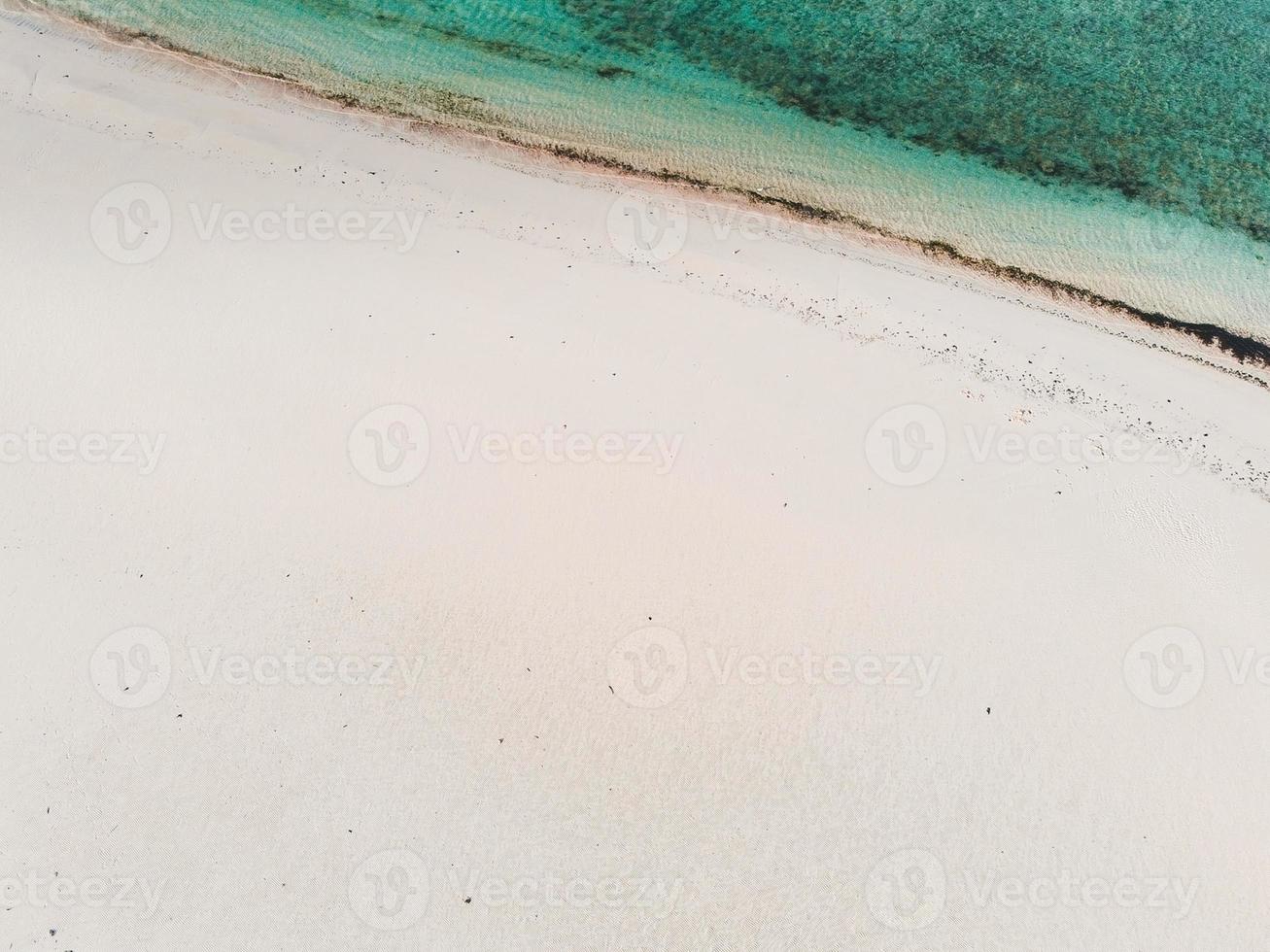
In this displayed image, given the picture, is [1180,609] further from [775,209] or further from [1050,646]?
[775,209]

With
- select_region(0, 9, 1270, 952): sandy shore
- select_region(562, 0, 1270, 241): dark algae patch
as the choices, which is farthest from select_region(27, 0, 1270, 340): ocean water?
select_region(0, 9, 1270, 952): sandy shore

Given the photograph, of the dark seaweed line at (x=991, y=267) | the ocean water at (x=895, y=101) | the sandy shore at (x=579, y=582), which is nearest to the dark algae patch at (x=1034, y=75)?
the ocean water at (x=895, y=101)

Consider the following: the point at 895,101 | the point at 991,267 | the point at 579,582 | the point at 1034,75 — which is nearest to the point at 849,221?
the point at 991,267

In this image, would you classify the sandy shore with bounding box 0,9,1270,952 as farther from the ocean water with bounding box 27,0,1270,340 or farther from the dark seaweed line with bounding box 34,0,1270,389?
the ocean water with bounding box 27,0,1270,340

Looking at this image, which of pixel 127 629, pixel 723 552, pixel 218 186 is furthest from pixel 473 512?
pixel 218 186

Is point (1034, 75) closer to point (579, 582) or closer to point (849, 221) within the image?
point (849, 221)
